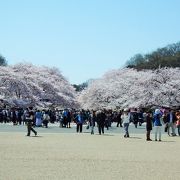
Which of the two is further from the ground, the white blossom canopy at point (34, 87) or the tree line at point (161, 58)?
the tree line at point (161, 58)

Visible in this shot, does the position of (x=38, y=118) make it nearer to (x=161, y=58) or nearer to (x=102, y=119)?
(x=102, y=119)

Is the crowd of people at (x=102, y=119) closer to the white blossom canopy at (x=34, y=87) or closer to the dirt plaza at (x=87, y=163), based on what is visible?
the dirt plaza at (x=87, y=163)

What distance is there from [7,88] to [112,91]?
18066mm

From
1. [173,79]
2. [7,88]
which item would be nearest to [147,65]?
[173,79]

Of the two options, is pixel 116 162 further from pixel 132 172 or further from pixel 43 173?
pixel 43 173

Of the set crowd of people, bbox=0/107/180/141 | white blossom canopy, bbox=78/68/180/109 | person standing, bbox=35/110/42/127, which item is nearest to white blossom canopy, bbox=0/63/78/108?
white blossom canopy, bbox=78/68/180/109

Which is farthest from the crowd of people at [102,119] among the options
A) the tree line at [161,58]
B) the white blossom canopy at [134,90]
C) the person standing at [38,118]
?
the tree line at [161,58]

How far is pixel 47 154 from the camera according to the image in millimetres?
15438

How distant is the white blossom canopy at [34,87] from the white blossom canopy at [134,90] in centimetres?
364

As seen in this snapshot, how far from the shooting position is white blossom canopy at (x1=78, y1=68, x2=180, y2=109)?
62.5 meters

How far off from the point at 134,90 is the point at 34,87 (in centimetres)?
1371

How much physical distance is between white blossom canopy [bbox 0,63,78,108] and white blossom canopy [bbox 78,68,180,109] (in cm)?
364

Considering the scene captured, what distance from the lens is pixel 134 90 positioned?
66.8 metres

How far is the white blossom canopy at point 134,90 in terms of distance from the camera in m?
62.5
